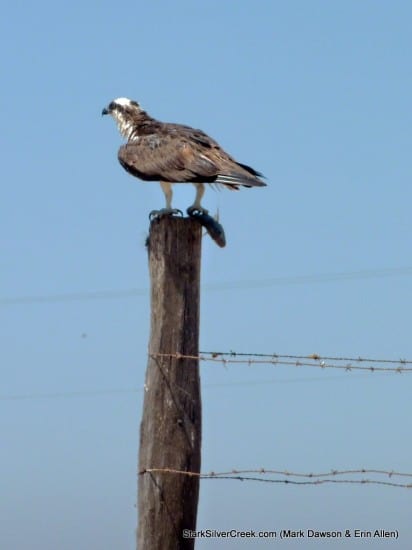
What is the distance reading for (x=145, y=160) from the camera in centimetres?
902

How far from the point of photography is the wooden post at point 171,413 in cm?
655

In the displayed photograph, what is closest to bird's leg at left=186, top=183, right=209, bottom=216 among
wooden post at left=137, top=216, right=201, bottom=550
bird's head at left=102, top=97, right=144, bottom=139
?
wooden post at left=137, top=216, right=201, bottom=550

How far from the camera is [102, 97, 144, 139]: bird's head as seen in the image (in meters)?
10.2

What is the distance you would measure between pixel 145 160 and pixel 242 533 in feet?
9.57

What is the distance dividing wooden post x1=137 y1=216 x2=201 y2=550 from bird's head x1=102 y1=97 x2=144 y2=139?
360cm

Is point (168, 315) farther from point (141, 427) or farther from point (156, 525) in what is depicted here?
point (156, 525)

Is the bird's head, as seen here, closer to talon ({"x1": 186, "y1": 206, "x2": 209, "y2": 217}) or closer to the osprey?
the osprey

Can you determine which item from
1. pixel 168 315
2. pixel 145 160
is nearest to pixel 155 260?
pixel 168 315

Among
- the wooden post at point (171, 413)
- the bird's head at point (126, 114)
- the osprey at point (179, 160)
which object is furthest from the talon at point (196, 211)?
the bird's head at point (126, 114)

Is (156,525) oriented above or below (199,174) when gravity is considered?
below

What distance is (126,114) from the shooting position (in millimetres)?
10336

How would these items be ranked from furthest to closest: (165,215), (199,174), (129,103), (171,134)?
(129,103) < (171,134) < (199,174) < (165,215)

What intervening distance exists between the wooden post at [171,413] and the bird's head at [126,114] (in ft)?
11.8

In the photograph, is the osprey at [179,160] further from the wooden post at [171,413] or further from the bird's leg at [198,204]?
the wooden post at [171,413]
